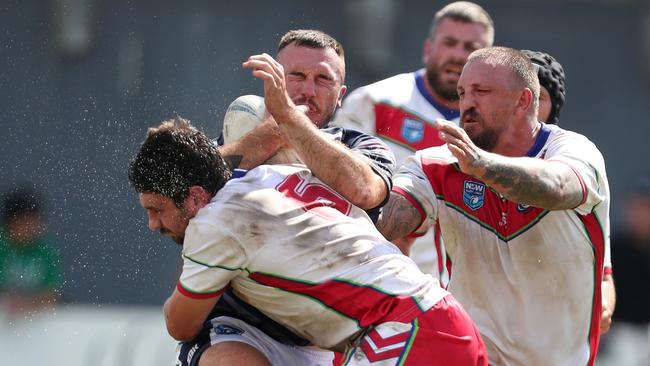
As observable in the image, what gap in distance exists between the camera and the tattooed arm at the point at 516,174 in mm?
4879

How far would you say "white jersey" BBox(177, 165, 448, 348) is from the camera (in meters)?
4.74

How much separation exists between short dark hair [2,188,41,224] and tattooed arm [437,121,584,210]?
637 cm

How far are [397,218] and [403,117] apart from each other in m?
2.01

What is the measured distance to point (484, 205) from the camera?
5496mm

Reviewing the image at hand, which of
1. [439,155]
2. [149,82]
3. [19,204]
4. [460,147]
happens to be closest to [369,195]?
[460,147]

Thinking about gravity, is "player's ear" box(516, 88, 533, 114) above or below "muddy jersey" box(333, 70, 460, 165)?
above

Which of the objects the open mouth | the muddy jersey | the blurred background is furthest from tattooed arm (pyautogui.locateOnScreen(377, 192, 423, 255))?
the blurred background

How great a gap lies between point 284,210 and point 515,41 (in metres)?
10.2

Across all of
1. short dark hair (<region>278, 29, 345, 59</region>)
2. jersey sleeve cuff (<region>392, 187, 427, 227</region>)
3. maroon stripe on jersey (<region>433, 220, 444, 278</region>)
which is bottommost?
maroon stripe on jersey (<region>433, 220, 444, 278</region>)

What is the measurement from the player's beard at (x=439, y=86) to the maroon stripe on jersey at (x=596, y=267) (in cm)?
208

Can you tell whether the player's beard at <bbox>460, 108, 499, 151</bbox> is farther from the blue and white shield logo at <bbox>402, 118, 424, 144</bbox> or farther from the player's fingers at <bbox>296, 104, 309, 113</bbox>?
the blue and white shield logo at <bbox>402, 118, 424, 144</bbox>

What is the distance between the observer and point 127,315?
415 inches

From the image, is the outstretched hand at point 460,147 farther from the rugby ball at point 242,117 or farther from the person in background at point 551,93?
the person in background at point 551,93

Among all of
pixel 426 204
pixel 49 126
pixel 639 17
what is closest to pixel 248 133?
pixel 426 204
